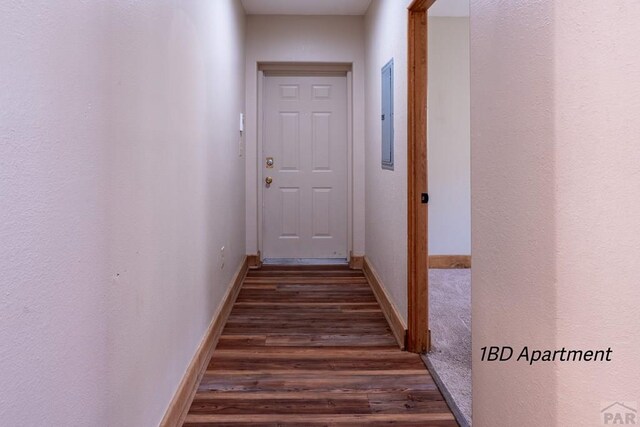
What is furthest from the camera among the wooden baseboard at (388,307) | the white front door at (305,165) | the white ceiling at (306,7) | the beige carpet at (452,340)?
the white front door at (305,165)

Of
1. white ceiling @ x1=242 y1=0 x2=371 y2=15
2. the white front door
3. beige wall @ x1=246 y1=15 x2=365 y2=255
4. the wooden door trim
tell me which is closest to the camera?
the wooden door trim

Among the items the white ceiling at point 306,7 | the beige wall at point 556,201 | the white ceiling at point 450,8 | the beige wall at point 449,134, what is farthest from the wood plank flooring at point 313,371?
the white ceiling at point 450,8

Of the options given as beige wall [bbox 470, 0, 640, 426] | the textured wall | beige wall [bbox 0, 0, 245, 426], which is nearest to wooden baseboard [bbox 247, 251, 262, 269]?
beige wall [bbox 0, 0, 245, 426]

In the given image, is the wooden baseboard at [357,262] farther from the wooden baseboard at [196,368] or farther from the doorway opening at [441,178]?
the wooden baseboard at [196,368]

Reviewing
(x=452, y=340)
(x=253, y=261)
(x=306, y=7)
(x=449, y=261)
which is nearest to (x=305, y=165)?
(x=253, y=261)

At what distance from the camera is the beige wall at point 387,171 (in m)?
3.13

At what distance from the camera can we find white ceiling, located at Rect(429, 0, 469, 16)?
185 inches

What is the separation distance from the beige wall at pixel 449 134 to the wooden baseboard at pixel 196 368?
238 centimetres

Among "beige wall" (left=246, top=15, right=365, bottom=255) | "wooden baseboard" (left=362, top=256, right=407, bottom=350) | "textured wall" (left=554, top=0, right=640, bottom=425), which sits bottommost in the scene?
"wooden baseboard" (left=362, top=256, right=407, bottom=350)

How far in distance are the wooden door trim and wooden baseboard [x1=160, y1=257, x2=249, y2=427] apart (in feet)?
3.81

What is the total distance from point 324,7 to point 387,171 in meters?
1.99

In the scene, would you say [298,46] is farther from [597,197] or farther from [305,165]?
[597,197]

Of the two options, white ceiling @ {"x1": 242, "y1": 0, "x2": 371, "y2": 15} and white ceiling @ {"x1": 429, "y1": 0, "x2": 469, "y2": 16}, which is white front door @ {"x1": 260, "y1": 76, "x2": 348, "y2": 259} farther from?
white ceiling @ {"x1": 429, "y1": 0, "x2": 469, "y2": 16}

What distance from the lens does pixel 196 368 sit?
100 inches
